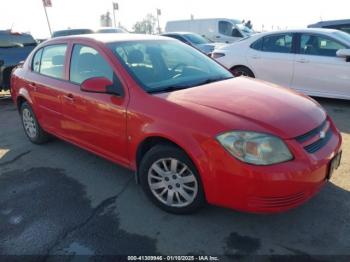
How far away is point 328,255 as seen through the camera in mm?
2770

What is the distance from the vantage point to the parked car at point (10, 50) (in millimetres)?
8727

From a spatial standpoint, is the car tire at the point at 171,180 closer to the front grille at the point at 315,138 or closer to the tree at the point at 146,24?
the front grille at the point at 315,138

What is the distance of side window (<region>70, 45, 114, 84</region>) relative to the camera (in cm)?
380

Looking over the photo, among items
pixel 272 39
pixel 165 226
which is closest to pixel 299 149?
pixel 165 226

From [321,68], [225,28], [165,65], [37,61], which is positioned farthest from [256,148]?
[225,28]

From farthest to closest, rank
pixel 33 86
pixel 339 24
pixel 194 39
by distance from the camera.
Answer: pixel 194 39
pixel 339 24
pixel 33 86

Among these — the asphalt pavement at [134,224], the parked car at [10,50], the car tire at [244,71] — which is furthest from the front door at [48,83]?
the car tire at [244,71]

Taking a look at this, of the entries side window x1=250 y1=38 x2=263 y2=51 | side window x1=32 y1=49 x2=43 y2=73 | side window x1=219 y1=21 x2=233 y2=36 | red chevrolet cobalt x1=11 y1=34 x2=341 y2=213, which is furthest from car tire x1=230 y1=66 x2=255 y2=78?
side window x1=219 y1=21 x2=233 y2=36

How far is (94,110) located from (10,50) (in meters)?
6.43

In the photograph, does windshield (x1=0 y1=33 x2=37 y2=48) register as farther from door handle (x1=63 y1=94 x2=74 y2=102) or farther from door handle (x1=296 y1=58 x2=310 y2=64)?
door handle (x1=296 y1=58 x2=310 y2=64)

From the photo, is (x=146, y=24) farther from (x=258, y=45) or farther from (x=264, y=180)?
(x=264, y=180)

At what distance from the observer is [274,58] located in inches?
294

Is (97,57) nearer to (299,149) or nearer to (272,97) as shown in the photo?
(272,97)

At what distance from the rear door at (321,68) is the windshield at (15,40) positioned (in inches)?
274
